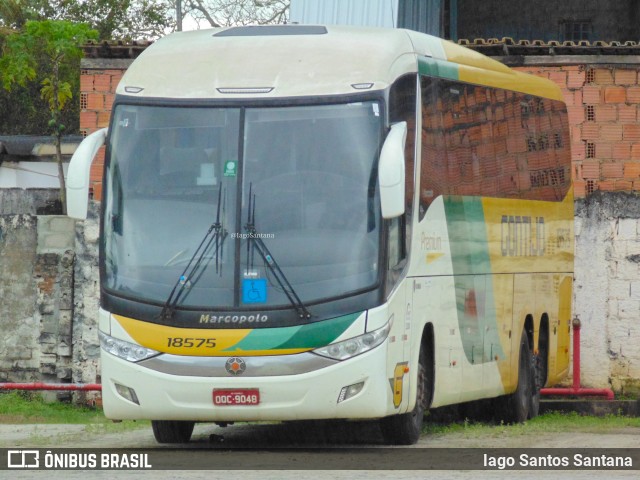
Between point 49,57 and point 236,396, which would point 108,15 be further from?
point 236,396

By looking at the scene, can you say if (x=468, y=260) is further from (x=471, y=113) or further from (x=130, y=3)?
(x=130, y=3)

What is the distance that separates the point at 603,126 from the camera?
19.0m

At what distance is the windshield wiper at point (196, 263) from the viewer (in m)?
11.6

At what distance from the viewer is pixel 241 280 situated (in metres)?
11.6

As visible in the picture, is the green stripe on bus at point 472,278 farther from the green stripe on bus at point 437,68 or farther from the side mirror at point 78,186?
the side mirror at point 78,186

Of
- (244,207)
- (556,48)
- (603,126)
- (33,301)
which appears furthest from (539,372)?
(244,207)


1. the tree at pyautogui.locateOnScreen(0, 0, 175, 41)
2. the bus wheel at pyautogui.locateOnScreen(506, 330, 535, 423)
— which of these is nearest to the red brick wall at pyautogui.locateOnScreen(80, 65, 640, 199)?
the bus wheel at pyautogui.locateOnScreen(506, 330, 535, 423)

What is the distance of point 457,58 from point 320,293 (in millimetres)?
3939

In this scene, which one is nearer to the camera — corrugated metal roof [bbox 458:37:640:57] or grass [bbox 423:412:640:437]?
→ grass [bbox 423:412:640:437]

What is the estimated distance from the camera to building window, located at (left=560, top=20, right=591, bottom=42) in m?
31.3

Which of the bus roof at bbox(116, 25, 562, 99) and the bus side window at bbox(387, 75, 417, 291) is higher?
the bus roof at bbox(116, 25, 562, 99)

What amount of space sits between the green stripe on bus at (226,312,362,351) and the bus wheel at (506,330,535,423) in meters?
5.24

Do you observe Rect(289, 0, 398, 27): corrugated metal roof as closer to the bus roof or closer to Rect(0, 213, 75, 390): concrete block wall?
Rect(0, 213, 75, 390): concrete block wall

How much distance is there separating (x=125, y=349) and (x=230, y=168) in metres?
→ 1.64
